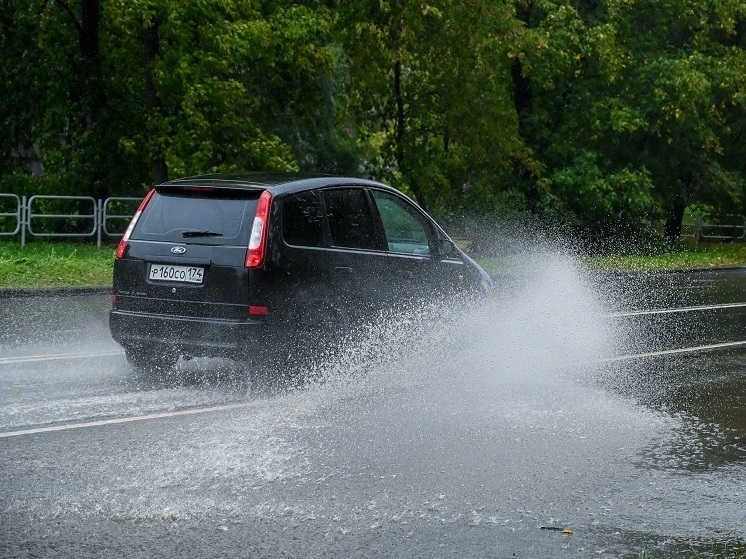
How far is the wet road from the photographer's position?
546 centimetres

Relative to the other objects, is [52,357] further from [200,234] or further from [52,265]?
[52,265]

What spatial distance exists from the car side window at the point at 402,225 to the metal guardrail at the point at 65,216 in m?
14.0

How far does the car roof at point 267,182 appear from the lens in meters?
9.46

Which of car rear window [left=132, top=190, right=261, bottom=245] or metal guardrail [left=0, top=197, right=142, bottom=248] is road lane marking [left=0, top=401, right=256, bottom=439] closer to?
car rear window [left=132, top=190, right=261, bottom=245]

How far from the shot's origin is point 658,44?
34594mm

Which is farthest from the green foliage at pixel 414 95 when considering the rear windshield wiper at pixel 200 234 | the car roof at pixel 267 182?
the rear windshield wiper at pixel 200 234

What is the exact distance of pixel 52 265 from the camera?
2023 cm

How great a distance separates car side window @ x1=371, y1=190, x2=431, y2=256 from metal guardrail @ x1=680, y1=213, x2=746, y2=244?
30.1m

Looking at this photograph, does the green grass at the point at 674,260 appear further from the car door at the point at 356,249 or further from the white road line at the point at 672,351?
the car door at the point at 356,249

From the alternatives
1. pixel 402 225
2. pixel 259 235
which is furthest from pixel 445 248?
pixel 259 235

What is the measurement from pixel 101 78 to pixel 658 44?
16290 mm

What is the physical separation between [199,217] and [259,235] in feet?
2.13

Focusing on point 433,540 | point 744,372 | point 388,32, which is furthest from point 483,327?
point 388,32

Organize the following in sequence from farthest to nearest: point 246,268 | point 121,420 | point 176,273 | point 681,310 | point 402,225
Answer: point 681,310 → point 402,225 → point 176,273 → point 246,268 → point 121,420
